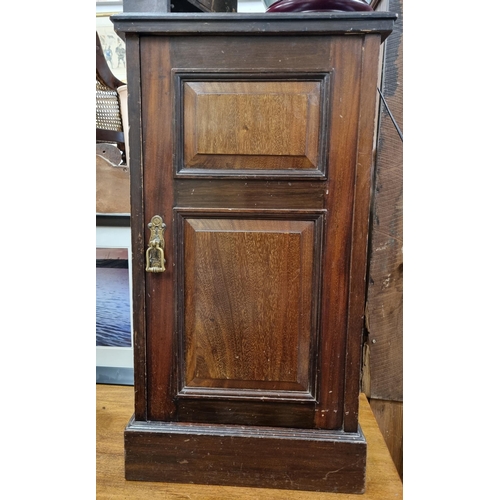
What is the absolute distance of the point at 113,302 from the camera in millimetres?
1706

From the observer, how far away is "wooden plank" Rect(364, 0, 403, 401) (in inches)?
54.1

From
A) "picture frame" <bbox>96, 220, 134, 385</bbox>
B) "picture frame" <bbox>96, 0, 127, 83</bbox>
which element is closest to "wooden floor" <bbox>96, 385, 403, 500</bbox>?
"picture frame" <bbox>96, 220, 134, 385</bbox>

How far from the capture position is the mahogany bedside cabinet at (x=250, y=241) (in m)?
0.94

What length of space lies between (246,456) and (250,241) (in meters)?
0.54

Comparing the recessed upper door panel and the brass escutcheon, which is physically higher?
the recessed upper door panel

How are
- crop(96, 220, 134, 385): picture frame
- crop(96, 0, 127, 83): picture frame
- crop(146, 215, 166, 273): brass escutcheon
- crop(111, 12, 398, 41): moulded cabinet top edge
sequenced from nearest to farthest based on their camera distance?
crop(111, 12, 398, 41): moulded cabinet top edge < crop(146, 215, 166, 273): brass escutcheon < crop(96, 220, 134, 385): picture frame < crop(96, 0, 127, 83): picture frame

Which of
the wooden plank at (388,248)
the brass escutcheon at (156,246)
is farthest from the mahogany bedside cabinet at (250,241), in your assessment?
the wooden plank at (388,248)

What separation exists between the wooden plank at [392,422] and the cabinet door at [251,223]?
1.82ft

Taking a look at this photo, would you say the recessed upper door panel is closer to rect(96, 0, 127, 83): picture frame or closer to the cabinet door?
the cabinet door

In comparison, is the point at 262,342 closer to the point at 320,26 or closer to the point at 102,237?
the point at 320,26

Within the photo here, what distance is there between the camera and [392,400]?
4.95 feet

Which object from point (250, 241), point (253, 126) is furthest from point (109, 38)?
point (250, 241)

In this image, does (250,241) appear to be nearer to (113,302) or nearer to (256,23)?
(256,23)

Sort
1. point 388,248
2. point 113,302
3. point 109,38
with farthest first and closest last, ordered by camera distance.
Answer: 1. point 109,38
2. point 113,302
3. point 388,248
